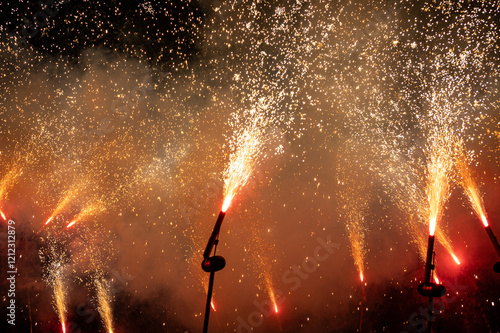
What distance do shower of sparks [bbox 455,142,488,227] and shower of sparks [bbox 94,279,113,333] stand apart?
7362mm

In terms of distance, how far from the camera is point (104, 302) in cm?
613

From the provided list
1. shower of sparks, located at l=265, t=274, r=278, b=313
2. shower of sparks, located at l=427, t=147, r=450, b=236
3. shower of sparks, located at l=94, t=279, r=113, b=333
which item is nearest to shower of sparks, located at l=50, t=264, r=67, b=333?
shower of sparks, located at l=94, t=279, r=113, b=333

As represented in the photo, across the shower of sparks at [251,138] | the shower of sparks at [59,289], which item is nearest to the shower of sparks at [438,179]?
the shower of sparks at [251,138]

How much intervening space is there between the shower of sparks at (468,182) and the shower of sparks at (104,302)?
736 cm

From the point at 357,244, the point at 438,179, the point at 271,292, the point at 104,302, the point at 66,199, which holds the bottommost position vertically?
the point at 271,292

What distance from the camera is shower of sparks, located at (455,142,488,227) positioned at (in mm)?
6125

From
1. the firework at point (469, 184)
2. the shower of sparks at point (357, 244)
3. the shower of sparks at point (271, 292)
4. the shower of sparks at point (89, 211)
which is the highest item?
the shower of sparks at point (89, 211)

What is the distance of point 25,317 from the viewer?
6.01 metres

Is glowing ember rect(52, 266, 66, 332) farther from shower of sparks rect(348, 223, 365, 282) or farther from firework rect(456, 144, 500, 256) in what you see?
firework rect(456, 144, 500, 256)

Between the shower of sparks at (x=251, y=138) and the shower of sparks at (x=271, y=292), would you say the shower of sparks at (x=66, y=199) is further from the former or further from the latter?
the shower of sparks at (x=271, y=292)

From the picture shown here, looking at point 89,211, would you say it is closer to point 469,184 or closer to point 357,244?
point 357,244

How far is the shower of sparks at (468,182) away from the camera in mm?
6125

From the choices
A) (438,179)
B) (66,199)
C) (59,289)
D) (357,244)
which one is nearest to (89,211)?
(66,199)

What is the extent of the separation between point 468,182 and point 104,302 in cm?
759
